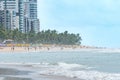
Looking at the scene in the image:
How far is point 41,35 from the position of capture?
574ft

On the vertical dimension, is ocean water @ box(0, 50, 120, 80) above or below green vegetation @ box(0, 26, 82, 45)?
below

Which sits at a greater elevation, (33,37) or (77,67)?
(33,37)

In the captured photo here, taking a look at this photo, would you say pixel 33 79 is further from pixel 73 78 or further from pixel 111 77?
pixel 111 77

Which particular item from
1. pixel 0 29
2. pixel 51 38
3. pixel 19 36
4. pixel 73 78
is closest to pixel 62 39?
pixel 51 38

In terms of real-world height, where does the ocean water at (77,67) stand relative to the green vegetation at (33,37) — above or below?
below

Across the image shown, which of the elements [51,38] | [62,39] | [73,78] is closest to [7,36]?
[51,38]

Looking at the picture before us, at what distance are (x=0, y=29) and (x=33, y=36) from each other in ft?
92.7

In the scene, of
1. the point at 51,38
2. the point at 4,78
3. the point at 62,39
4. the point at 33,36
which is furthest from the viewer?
the point at 62,39

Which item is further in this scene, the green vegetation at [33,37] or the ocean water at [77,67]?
the green vegetation at [33,37]

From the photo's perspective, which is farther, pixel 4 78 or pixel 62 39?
pixel 62 39

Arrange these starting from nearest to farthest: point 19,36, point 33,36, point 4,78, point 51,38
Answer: point 4,78 < point 19,36 < point 33,36 < point 51,38

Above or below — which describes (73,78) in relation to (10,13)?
below

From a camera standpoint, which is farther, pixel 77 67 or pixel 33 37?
pixel 33 37

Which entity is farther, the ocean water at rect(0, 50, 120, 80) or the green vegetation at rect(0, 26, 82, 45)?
the green vegetation at rect(0, 26, 82, 45)
